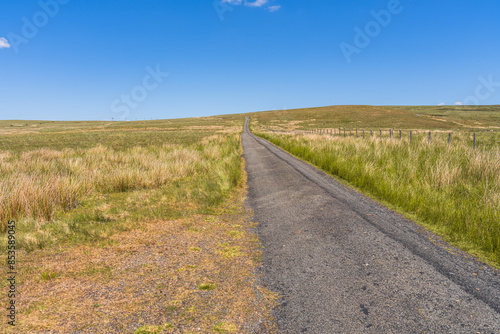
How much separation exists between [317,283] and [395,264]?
124 centimetres

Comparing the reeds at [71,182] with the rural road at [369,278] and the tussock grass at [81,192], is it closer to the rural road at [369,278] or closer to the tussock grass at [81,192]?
the tussock grass at [81,192]

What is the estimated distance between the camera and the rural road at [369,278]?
2676mm

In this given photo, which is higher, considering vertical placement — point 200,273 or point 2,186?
point 2,186

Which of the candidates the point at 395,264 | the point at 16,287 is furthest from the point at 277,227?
the point at 16,287

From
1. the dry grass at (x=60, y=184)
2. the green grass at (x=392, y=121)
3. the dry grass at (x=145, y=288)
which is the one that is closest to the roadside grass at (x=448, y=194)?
A: the dry grass at (x=145, y=288)

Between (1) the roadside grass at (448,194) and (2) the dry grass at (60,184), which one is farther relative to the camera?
(2) the dry grass at (60,184)

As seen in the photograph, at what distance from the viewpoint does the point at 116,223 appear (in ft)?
18.2

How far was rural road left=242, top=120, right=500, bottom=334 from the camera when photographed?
2676 millimetres

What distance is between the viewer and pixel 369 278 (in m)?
3.44

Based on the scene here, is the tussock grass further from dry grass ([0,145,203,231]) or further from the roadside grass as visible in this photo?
the roadside grass

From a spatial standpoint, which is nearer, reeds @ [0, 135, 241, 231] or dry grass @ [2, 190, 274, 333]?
dry grass @ [2, 190, 274, 333]

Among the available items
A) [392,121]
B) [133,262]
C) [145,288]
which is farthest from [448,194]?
[392,121]

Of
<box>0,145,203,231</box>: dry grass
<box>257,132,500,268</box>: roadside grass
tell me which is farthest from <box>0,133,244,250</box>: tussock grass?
<box>257,132,500,268</box>: roadside grass

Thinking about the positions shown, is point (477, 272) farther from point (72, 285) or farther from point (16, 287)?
point (16, 287)
